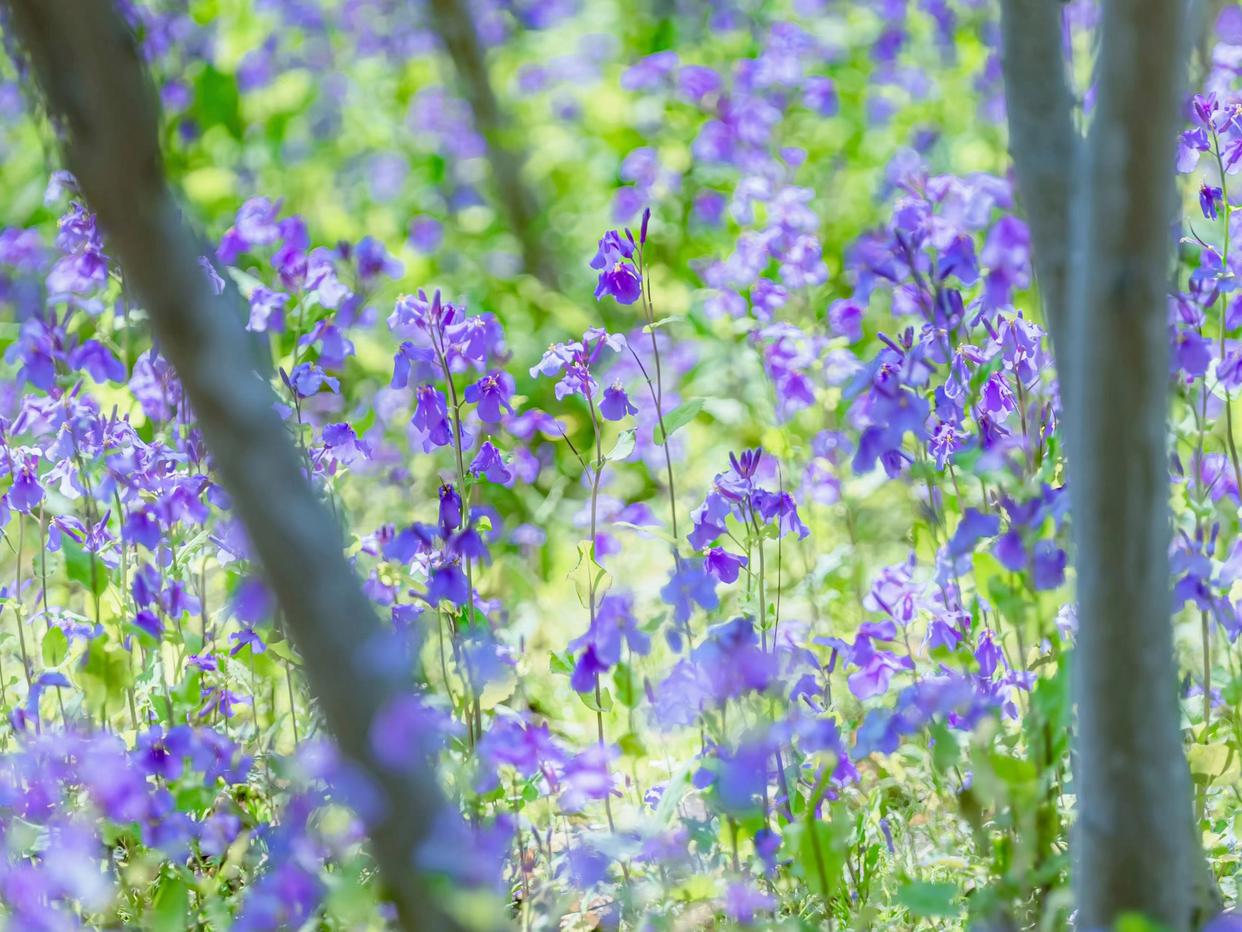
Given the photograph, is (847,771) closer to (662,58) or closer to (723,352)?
(723,352)

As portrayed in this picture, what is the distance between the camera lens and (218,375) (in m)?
1.11

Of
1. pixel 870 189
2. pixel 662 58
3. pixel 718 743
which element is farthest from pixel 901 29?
pixel 718 743

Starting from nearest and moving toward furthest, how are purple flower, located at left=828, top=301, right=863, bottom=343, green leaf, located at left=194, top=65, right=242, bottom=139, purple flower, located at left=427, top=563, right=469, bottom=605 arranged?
purple flower, located at left=427, top=563, right=469, bottom=605, purple flower, located at left=828, top=301, right=863, bottom=343, green leaf, located at left=194, top=65, right=242, bottom=139

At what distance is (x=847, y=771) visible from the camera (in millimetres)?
1907

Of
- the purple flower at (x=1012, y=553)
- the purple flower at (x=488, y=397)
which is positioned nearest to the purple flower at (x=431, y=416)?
the purple flower at (x=488, y=397)

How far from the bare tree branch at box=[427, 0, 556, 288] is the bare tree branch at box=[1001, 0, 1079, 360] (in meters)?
3.91

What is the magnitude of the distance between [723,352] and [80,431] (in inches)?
78.9

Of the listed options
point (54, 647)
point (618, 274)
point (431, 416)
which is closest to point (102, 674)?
point (54, 647)

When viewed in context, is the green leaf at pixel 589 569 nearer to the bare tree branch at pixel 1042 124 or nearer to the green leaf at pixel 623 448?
the green leaf at pixel 623 448

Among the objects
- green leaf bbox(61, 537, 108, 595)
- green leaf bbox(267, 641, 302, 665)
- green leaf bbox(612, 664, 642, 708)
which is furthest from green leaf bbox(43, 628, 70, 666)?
green leaf bbox(612, 664, 642, 708)

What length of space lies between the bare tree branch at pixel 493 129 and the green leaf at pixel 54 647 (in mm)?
3316

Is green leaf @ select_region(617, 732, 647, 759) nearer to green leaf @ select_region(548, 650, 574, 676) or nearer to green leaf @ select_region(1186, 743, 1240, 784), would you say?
green leaf @ select_region(548, 650, 574, 676)

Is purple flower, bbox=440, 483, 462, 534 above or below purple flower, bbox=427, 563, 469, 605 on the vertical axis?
above

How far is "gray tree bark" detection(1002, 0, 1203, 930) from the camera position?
1.11 m
